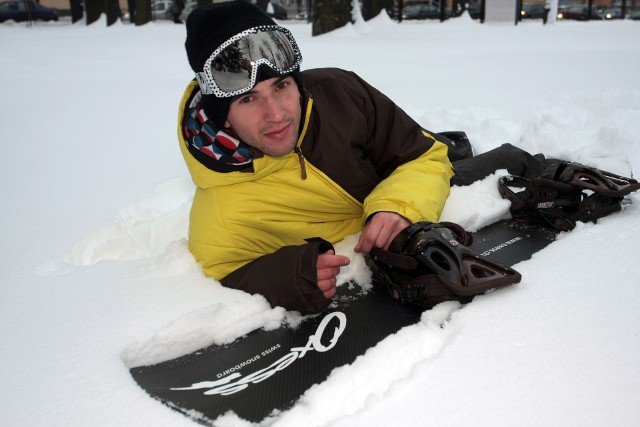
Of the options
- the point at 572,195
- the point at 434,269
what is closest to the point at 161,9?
the point at 572,195

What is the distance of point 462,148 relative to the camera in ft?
10.2

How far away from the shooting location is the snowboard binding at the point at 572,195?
2.29 metres

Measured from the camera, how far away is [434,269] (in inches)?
69.7

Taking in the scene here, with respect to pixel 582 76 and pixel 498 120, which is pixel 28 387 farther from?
pixel 582 76

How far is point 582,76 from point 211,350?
16.7 ft

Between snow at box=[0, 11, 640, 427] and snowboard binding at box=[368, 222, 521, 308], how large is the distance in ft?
0.23

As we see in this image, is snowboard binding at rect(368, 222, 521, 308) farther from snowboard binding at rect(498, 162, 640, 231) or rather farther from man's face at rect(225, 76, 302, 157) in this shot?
snowboard binding at rect(498, 162, 640, 231)

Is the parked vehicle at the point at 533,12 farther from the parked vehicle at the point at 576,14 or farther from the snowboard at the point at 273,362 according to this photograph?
the snowboard at the point at 273,362

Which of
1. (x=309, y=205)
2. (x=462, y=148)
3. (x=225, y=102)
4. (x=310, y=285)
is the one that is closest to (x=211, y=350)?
(x=310, y=285)

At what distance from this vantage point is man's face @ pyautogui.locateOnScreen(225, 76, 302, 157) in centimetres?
191

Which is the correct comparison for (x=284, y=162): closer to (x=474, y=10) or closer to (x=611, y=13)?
(x=474, y=10)

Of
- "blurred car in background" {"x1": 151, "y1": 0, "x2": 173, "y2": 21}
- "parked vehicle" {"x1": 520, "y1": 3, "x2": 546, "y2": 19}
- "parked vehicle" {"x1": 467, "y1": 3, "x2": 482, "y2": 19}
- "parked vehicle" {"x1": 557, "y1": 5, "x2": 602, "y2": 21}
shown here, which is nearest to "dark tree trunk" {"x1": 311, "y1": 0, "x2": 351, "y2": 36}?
"parked vehicle" {"x1": 467, "y1": 3, "x2": 482, "y2": 19}

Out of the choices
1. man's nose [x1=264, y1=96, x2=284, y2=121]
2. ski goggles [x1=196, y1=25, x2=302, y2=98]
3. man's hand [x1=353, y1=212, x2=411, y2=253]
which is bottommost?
man's hand [x1=353, y1=212, x2=411, y2=253]

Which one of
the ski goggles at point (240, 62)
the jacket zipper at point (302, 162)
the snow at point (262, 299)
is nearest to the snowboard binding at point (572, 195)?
the snow at point (262, 299)
